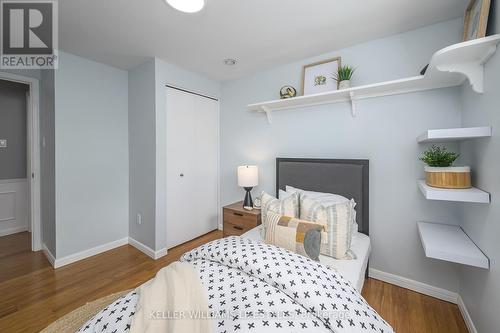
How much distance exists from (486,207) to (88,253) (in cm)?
369

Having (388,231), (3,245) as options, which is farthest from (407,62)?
(3,245)

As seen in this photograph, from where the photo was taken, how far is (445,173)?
56.1 inches

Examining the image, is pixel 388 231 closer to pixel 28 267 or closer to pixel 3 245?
pixel 28 267

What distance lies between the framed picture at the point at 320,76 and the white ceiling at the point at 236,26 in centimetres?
14

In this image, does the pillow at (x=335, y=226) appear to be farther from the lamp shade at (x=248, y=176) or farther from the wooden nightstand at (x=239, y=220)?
the lamp shade at (x=248, y=176)

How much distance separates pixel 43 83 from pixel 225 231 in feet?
9.21

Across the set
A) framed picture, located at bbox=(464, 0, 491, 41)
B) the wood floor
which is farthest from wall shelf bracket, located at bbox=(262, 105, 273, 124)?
the wood floor

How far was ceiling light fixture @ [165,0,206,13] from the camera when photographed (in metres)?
1.50

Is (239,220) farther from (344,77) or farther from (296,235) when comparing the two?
(344,77)

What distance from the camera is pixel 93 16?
67.9 inches

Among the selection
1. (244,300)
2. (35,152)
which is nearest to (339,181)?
(244,300)

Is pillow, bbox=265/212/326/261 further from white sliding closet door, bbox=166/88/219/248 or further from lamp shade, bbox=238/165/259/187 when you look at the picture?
white sliding closet door, bbox=166/88/219/248

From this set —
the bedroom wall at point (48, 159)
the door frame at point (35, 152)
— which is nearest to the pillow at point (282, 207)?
the bedroom wall at point (48, 159)

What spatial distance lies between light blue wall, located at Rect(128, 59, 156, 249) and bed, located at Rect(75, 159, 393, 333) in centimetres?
156
